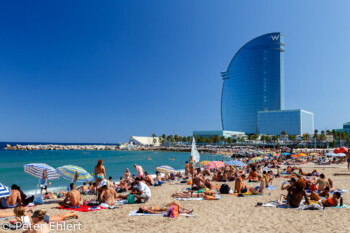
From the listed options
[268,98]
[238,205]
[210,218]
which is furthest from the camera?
[268,98]

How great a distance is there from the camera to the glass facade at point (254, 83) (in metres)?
131

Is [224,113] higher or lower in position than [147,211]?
higher

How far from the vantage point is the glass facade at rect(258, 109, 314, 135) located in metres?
112

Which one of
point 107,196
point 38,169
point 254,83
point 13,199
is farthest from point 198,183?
point 254,83

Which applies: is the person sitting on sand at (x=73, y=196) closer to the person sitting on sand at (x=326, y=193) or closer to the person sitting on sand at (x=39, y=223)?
the person sitting on sand at (x=39, y=223)

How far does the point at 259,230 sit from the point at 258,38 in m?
147

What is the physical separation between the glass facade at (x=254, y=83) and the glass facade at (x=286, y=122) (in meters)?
9.44

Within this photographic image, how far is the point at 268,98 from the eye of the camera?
13088 centimetres

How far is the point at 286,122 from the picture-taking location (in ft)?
377

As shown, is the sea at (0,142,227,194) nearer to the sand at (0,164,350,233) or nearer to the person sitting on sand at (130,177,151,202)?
the person sitting on sand at (130,177,151,202)

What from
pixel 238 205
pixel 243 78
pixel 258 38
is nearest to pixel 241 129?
pixel 243 78

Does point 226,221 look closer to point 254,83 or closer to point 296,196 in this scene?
point 296,196

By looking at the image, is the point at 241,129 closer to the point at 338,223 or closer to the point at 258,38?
the point at 258,38

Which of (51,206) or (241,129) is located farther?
(241,129)
